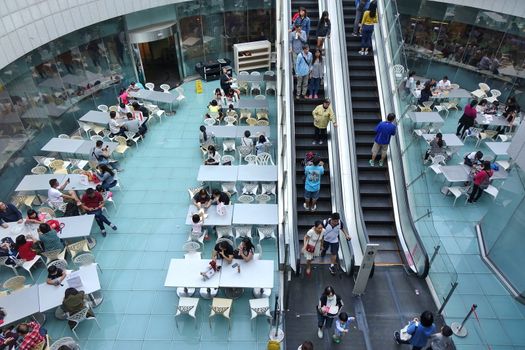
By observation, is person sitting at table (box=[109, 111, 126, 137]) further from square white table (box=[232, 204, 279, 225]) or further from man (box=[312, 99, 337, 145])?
man (box=[312, 99, 337, 145])

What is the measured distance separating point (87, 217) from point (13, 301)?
2.64 m

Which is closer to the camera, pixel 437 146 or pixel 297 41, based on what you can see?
pixel 297 41

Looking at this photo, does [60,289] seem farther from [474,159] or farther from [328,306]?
[474,159]

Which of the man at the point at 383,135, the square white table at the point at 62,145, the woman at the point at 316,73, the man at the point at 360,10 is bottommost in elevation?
the square white table at the point at 62,145

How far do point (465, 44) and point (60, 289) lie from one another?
17993mm

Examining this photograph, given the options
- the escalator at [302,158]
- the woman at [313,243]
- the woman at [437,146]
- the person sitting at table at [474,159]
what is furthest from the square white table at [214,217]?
the person sitting at table at [474,159]

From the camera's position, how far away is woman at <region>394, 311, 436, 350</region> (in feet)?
22.6

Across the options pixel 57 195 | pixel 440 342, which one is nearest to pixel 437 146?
pixel 440 342

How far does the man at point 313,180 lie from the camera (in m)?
9.19

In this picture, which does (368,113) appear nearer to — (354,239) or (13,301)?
(354,239)

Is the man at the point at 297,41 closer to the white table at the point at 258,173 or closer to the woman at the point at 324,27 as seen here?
the woman at the point at 324,27

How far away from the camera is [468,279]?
9.62m

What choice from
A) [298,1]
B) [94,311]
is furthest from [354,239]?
[298,1]

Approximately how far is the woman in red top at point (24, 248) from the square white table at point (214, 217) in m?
3.72
